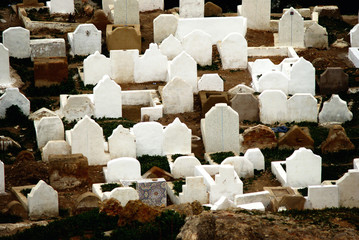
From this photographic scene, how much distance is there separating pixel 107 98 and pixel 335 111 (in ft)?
19.3

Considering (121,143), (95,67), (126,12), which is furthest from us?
(126,12)

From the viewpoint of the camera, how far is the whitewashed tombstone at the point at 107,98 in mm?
24859

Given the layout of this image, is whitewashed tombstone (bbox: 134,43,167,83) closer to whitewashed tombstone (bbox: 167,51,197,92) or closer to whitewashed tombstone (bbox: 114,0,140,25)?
whitewashed tombstone (bbox: 167,51,197,92)

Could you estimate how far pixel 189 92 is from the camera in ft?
83.9

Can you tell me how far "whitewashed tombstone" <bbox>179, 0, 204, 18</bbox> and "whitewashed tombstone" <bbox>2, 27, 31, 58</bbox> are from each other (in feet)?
16.9

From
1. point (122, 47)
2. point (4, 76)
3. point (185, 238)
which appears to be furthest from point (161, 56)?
point (185, 238)

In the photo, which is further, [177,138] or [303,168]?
[177,138]

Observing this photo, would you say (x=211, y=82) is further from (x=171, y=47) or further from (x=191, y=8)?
(x=191, y=8)

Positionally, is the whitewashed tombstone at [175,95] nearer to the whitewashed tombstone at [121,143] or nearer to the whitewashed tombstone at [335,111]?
the whitewashed tombstone at [121,143]

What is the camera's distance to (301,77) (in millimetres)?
26469

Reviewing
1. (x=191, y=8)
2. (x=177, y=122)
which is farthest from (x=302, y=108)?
(x=191, y=8)

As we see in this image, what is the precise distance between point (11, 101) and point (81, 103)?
1.82 m

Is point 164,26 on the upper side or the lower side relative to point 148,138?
upper

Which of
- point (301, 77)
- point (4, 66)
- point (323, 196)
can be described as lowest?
point (323, 196)
